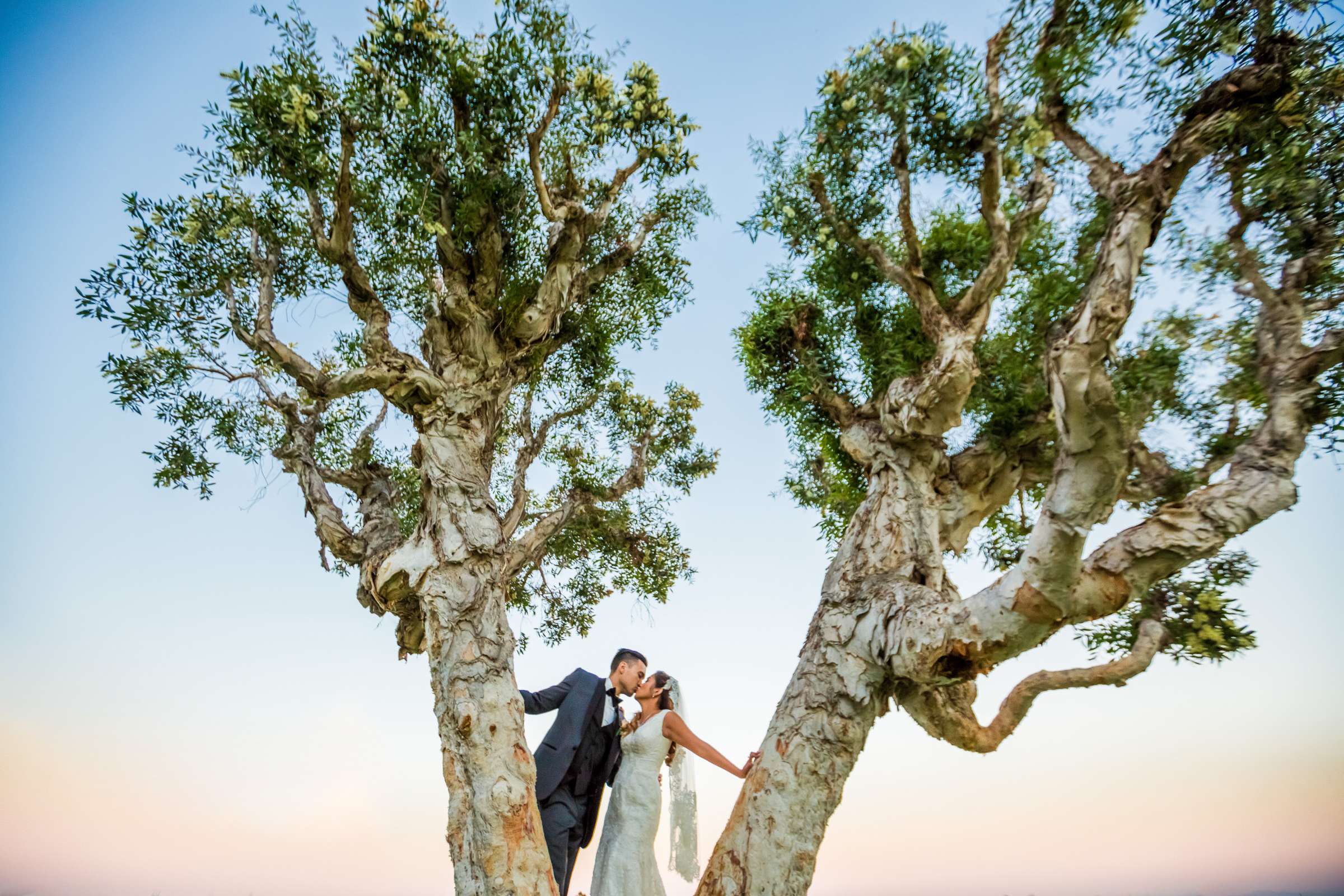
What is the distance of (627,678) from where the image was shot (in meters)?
7.46

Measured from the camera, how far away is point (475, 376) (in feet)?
28.3

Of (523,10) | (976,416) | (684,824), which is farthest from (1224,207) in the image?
(684,824)

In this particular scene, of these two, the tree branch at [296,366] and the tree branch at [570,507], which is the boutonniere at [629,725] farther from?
the tree branch at [296,366]

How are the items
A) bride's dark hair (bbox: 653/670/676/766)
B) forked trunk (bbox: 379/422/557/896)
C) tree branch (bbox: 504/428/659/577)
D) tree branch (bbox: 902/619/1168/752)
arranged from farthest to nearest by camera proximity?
1. tree branch (bbox: 504/428/659/577)
2. bride's dark hair (bbox: 653/670/676/766)
3. tree branch (bbox: 902/619/1168/752)
4. forked trunk (bbox: 379/422/557/896)

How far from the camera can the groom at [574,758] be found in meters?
6.71

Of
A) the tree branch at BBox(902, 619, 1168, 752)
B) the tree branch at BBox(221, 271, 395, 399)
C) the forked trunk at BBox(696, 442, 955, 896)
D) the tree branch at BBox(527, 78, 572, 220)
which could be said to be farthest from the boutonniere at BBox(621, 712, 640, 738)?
the tree branch at BBox(527, 78, 572, 220)

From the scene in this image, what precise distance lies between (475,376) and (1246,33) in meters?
8.52

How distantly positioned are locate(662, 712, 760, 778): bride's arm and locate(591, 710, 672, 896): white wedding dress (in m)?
0.06

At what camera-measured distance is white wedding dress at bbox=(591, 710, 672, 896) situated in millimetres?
6598

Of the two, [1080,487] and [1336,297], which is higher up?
[1336,297]

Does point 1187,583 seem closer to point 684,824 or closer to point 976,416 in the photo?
point 976,416

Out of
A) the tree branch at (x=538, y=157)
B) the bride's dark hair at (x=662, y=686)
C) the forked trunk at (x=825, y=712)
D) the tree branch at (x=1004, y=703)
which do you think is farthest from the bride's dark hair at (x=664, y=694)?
the tree branch at (x=538, y=157)

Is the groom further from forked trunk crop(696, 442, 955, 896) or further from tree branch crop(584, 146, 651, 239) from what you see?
tree branch crop(584, 146, 651, 239)

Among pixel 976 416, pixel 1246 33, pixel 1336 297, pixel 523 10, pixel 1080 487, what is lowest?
pixel 1080 487
